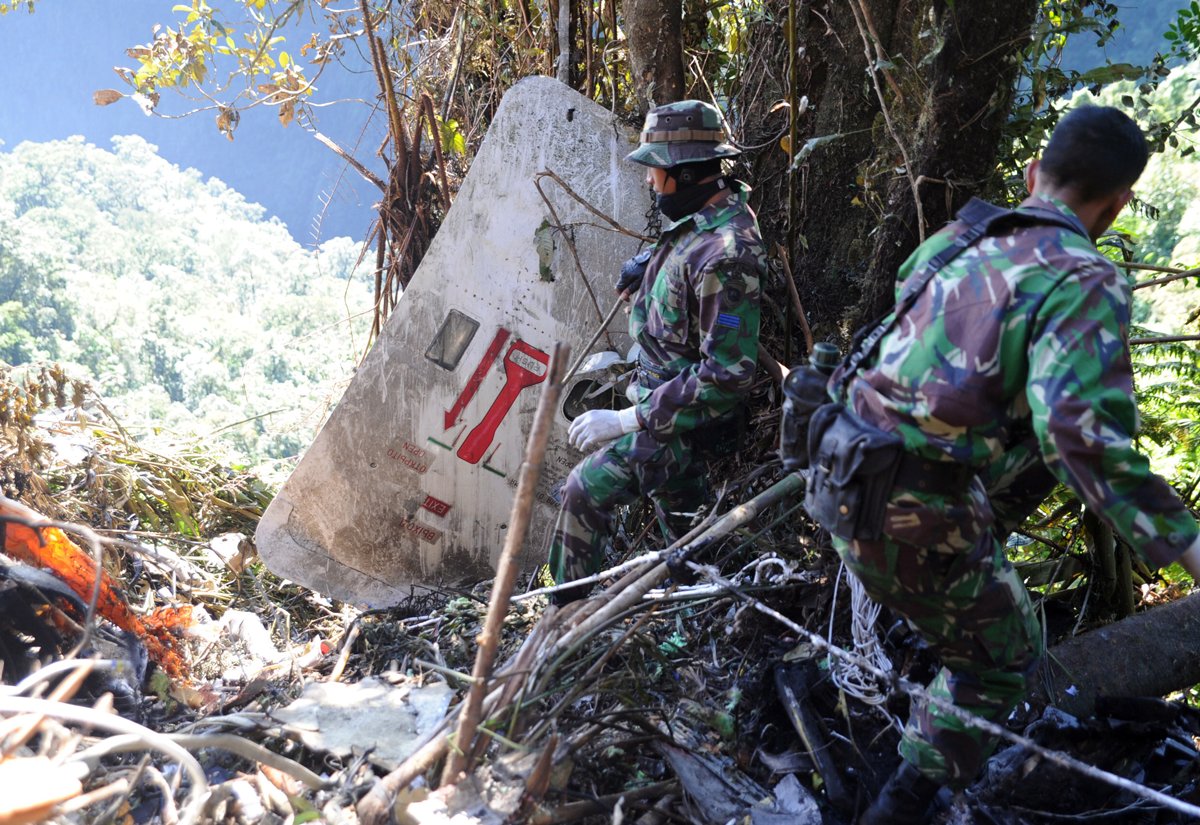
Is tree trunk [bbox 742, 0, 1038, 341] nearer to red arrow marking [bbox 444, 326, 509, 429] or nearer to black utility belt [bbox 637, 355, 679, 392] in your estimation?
black utility belt [bbox 637, 355, 679, 392]

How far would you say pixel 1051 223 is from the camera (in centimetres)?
180

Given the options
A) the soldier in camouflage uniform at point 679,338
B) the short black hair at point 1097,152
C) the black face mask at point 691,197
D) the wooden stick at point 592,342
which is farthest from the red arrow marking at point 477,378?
the short black hair at point 1097,152

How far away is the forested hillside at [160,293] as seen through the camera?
14361 mm

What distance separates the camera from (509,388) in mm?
4055

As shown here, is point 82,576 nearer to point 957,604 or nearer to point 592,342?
point 592,342

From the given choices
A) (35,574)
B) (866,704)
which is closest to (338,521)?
(35,574)

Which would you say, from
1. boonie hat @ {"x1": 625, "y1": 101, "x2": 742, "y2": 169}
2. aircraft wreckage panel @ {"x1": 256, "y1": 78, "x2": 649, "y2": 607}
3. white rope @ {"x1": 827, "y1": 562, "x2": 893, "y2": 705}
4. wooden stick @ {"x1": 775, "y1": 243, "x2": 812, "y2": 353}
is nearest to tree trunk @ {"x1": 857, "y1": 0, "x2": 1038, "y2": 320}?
wooden stick @ {"x1": 775, "y1": 243, "x2": 812, "y2": 353}

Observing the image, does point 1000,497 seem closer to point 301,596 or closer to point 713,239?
point 713,239

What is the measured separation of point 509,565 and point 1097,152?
4.81ft

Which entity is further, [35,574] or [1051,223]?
[35,574]

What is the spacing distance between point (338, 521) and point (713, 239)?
2311 mm

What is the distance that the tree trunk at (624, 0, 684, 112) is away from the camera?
3.75 m

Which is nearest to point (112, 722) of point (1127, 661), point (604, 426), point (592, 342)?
point (604, 426)

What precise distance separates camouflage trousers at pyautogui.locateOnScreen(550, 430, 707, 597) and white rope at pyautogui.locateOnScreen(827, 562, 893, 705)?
70 cm
